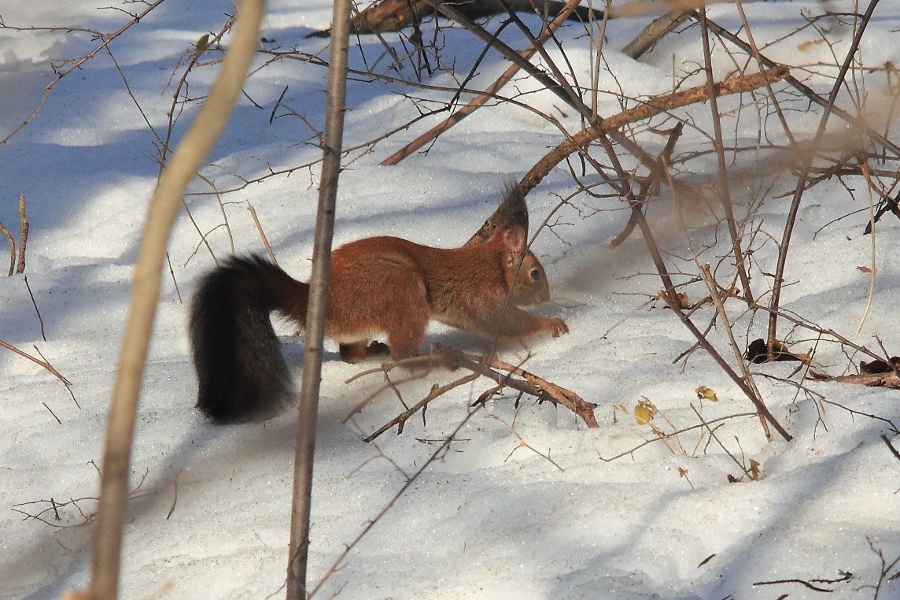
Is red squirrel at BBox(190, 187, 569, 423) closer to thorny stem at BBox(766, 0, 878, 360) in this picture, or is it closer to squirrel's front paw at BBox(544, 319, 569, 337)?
squirrel's front paw at BBox(544, 319, 569, 337)

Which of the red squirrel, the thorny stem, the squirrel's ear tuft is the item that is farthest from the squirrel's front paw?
the thorny stem

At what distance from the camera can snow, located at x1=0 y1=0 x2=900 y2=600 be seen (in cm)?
192

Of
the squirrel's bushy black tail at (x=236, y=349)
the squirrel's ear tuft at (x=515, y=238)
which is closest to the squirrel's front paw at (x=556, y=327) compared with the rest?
the squirrel's ear tuft at (x=515, y=238)

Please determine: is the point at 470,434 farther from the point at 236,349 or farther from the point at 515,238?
the point at 515,238

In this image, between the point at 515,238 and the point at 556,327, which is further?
the point at 515,238

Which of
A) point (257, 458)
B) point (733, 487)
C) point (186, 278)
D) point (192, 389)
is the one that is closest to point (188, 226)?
point (186, 278)

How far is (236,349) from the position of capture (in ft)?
9.19

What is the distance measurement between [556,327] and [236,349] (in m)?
1.19

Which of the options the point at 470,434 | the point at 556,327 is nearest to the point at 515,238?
the point at 556,327

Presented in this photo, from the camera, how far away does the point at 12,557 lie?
211 cm

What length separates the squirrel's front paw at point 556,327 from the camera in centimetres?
335

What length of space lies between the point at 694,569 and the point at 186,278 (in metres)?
2.95

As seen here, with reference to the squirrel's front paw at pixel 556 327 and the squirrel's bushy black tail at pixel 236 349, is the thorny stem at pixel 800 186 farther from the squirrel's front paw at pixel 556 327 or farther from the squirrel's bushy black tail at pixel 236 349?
the squirrel's bushy black tail at pixel 236 349

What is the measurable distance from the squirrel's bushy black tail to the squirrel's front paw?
1.01 m
